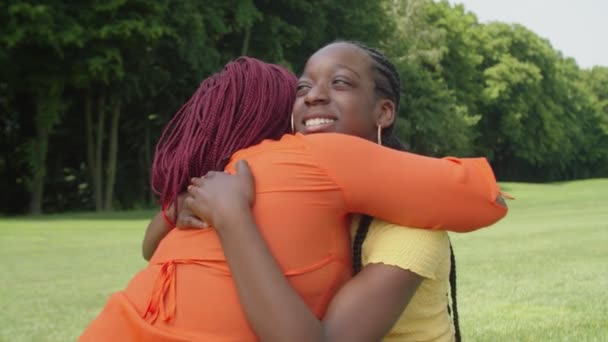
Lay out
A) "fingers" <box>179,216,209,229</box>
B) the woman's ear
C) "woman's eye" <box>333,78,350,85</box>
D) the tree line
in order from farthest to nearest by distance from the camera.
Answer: the tree line → the woman's ear → "woman's eye" <box>333,78,350,85</box> → "fingers" <box>179,216,209,229</box>

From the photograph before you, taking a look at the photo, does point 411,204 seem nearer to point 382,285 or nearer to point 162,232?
point 382,285

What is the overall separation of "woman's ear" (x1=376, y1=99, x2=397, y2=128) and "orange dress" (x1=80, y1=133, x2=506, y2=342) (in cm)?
42

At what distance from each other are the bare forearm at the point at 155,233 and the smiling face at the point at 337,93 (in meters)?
0.58

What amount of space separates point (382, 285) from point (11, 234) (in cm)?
1713

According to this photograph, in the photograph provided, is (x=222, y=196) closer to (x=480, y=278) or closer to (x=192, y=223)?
(x=192, y=223)

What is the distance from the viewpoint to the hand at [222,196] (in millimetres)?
2338

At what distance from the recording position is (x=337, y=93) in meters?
2.71

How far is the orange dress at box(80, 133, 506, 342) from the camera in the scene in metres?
2.29

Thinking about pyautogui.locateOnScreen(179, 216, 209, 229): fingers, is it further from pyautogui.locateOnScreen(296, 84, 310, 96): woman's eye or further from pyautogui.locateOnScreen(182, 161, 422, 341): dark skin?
pyautogui.locateOnScreen(296, 84, 310, 96): woman's eye

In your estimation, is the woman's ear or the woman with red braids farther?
the woman's ear

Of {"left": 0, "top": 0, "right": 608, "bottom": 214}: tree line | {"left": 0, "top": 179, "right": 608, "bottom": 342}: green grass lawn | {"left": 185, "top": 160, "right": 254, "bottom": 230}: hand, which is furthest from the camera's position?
{"left": 0, "top": 0, "right": 608, "bottom": 214}: tree line

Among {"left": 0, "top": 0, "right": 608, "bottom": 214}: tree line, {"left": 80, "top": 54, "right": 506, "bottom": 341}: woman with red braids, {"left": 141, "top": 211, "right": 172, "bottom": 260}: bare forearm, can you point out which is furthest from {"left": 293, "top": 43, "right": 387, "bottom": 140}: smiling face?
{"left": 0, "top": 0, "right": 608, "bottom": 214}: tree line

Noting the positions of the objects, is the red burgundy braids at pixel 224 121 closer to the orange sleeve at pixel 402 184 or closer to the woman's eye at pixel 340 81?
the woman's eye at pixel 340 81

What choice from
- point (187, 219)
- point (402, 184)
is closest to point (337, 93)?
point (402, 184)
